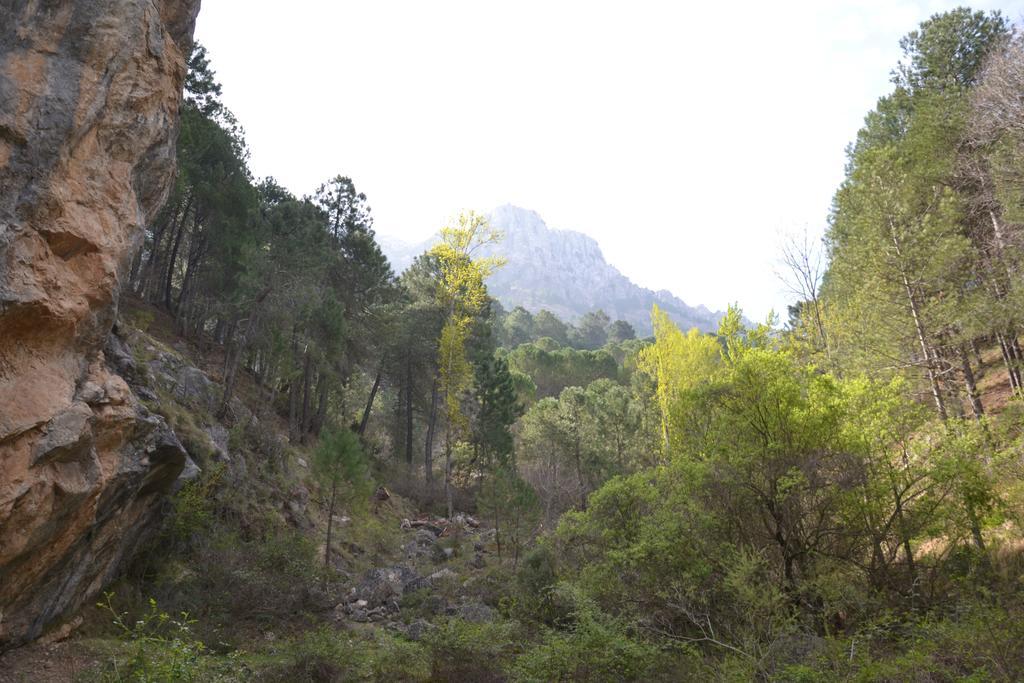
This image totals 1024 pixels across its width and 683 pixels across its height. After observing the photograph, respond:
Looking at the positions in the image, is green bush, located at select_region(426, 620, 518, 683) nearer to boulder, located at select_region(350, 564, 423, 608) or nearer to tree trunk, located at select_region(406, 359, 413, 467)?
boulder, located at select_region(350, 564, 423, 608)

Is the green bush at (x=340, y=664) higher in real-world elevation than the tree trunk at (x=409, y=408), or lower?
lower

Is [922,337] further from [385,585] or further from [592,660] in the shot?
[385,585]

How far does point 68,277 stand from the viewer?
7211 millimetres

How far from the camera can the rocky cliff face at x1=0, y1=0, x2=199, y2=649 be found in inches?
256

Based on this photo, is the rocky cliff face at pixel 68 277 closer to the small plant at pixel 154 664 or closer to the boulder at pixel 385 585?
the small plant at pixel 154 664

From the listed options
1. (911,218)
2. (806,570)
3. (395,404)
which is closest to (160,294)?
(395,404)

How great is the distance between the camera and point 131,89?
8.50 metres

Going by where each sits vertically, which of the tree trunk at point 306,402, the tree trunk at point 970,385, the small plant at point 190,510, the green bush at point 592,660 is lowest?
the green bush at point 592,660

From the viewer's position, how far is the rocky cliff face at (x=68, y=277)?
6.51 meters

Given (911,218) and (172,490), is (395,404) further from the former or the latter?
(911,218)

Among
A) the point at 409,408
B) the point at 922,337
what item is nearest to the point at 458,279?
the point at 409,408

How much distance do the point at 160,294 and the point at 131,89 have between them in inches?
865

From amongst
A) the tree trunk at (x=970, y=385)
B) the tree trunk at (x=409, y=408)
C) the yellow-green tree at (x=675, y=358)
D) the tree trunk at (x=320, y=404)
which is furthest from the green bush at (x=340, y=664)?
the tree trunk at (x=409, y=408)

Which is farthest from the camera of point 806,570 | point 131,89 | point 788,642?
point 806,570
